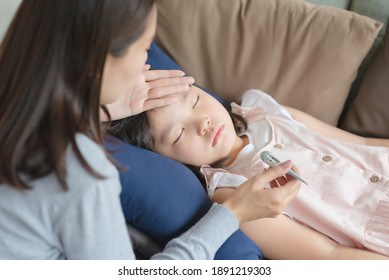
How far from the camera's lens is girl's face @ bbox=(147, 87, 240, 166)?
4.53 feet

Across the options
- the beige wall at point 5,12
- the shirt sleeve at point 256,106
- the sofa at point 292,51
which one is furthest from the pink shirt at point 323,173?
the beige wall at point 5,12

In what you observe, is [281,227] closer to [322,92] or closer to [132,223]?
[132,223]

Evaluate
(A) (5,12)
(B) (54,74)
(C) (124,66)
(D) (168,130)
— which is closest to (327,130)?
(D) (168,130)

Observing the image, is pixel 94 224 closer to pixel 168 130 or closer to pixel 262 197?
pixel 262 197

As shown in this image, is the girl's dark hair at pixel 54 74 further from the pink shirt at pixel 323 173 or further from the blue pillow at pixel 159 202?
the pink shirt at pixel 323 173

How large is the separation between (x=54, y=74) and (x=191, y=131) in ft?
2.11

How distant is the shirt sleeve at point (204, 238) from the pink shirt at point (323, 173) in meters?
0.24

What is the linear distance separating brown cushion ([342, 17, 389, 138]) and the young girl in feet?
0.22

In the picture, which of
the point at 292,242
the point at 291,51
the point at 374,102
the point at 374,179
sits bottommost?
the point at 292,242

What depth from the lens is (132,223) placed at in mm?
1213

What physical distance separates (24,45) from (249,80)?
950 mm

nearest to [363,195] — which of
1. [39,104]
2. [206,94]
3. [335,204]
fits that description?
[335,204]

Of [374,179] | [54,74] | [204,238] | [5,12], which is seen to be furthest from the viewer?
[5,12]

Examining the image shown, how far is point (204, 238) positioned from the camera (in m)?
1.04
